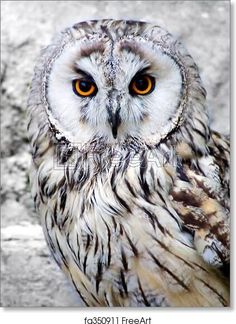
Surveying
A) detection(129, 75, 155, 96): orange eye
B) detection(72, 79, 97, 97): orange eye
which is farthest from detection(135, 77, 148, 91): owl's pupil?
detection(72, 79, 97, 97): orange eye

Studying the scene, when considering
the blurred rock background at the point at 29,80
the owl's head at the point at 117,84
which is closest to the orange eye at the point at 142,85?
the owl's head at the point at 117,84

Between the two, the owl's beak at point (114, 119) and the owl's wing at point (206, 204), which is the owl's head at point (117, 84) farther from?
the owl's wing at point (206, 204)

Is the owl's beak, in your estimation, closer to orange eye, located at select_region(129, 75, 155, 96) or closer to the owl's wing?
orange eye, located at select_region(129, 75, 155, 96)

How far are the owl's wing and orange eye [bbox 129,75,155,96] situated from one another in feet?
0.72

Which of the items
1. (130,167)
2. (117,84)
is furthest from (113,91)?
(130,167)

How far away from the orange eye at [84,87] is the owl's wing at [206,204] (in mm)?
309

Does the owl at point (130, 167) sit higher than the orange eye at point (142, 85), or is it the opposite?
the orange eye at point (142, 85)

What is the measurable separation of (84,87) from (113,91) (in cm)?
9

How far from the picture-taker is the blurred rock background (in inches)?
73.9

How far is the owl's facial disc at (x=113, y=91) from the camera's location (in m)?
1.69

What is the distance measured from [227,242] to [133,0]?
2.43 ft

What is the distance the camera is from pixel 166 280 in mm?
1746

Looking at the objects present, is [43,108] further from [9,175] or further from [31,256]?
[31,256]

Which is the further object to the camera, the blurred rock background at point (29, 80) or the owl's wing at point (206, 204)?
the blurred rock background at point (29, 80)
